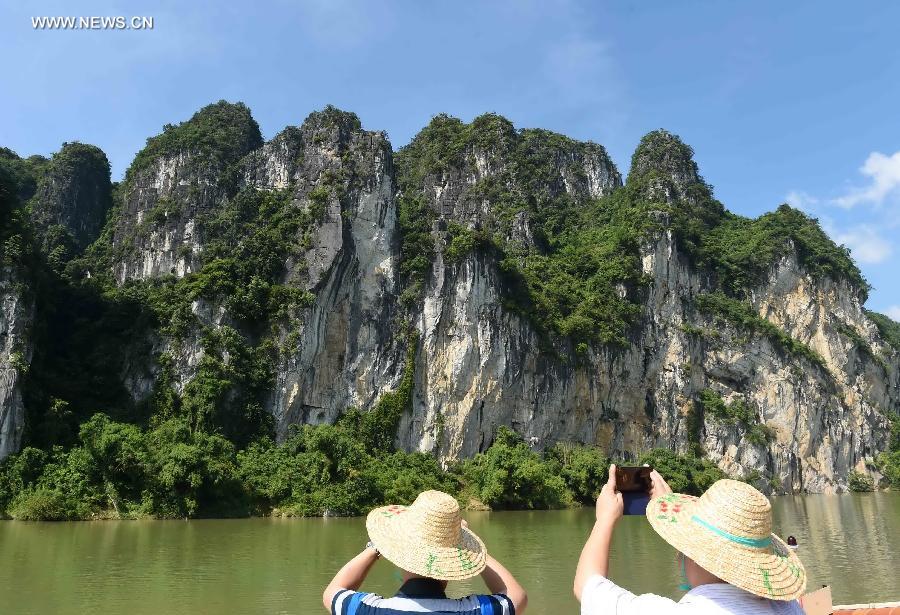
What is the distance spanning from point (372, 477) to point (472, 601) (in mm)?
25518

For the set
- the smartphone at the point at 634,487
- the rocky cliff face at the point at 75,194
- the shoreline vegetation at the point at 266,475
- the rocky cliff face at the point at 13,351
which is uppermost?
the rocky cliff face at the point at 75,194

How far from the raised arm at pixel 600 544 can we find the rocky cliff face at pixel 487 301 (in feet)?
95.9

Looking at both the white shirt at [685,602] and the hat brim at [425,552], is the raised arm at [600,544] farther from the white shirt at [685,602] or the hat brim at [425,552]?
the hat brim at [425,552]

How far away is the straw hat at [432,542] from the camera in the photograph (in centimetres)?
242

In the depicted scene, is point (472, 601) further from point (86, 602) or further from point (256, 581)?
point (256, 581)

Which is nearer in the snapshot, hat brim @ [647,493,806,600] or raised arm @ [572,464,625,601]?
hat brim @ [647,493,806,600]

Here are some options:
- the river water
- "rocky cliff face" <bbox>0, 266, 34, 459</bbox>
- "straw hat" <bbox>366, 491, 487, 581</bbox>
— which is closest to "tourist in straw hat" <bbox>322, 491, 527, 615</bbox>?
"straw hat" <bbox>366, 491, 487, 581</bbox>

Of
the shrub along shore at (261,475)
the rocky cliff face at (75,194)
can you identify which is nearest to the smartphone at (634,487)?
the shrub along shore at (261,475)

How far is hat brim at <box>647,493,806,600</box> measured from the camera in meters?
2.09

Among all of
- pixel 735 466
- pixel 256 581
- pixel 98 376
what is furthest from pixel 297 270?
pixel 735 466

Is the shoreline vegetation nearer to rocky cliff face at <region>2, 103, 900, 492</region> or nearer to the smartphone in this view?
rocky cliff face at <region>2, 103, 900, 492</region>

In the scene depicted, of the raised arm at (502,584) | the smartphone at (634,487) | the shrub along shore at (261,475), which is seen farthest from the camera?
the shrub along shore at (261,475)

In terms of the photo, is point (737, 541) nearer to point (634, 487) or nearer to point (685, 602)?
point (685, 602)

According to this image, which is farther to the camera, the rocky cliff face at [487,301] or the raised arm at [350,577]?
the rocky cliff face at [487,301]
